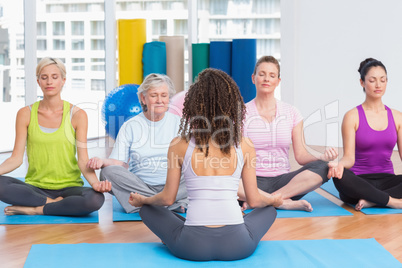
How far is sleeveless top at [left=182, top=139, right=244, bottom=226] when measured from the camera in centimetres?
223

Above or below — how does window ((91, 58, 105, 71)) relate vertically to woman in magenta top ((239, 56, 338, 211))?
above

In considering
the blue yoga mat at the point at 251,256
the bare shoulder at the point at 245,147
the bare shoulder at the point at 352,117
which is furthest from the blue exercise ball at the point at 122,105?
the bare shoulder at the point at 245,147

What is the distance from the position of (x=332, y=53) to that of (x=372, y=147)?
2294mm

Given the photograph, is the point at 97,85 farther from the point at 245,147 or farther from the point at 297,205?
the point at 245,147

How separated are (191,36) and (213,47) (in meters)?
0.55

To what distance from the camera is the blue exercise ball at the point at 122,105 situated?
484 centimetres

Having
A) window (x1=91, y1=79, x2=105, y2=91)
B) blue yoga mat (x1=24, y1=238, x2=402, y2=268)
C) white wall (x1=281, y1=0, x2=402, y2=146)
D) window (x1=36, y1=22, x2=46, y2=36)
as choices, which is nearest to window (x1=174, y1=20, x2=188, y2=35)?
window (x1=91, y1=79, x2=105, y2=91)

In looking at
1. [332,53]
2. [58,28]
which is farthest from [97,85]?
[332,53]

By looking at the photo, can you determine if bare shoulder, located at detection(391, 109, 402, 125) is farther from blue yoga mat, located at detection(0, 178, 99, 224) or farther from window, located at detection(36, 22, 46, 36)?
window, located at detection(36, 22, 46, 36)

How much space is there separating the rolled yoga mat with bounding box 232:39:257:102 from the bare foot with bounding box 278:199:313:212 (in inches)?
97.0

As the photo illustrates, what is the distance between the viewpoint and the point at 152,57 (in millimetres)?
5645

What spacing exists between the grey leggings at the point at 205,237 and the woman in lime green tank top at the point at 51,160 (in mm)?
638

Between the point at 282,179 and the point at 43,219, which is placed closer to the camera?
the point at 43,219

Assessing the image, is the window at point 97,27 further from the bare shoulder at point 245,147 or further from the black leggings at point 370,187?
the bare shoulder at point 245,147
